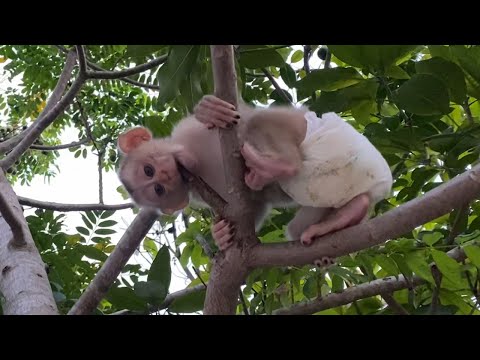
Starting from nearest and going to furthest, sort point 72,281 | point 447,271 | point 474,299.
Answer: point 447,271 → point 474,299 → point 72,281

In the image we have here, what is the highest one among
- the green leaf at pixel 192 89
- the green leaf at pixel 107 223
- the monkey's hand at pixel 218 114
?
the green leaf at pixel 192 89

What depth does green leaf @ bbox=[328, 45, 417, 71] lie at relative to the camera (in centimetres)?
229

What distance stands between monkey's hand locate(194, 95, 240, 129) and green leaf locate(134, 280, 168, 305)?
0.67 metres

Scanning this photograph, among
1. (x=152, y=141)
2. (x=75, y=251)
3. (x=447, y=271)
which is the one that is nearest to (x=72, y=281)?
(x=75, y=251)

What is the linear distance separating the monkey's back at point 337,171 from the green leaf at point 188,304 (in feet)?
2.00

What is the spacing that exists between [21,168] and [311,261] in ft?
15.6

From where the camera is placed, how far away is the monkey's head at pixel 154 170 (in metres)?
2.84

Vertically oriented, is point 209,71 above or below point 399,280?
above

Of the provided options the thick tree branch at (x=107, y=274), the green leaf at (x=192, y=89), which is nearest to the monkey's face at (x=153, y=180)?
the thick tree branch at (x=107, y=274)

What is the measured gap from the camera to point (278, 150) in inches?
98.7

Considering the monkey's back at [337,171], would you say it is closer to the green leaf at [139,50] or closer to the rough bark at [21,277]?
the green leaf at [139,50]

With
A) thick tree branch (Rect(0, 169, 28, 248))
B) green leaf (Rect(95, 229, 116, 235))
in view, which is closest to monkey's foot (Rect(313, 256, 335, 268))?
thick tree branch (Rect(0, 169, 28, 248))
